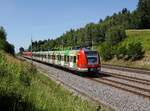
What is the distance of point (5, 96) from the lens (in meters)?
9.99

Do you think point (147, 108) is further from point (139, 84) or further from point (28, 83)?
point (139, 84)

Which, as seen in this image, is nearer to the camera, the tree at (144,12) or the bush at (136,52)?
the bush at (136,52)

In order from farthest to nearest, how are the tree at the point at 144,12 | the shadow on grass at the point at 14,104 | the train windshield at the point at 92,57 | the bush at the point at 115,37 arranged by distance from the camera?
1. the tree at the point at 144,12
2. the bush at the point at 115,37
3. the train windshield at the point at 92,57
4. the shadow on grass at the point at 14,104

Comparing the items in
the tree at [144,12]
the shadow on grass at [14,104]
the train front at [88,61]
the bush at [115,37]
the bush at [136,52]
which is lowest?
the shadow on grass at [14,104]

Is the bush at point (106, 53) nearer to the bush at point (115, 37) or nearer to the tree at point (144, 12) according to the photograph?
the bush at point (115, 37)

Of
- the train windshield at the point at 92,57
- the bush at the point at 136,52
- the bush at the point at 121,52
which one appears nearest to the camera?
the train windshield at the point at 92,57

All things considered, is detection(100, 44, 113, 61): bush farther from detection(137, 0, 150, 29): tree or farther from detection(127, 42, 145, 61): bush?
detection(137, 0, 150, 29): tree

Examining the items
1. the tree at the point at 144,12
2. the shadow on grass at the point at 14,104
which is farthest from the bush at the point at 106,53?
the shadow on grass at the point at 14,104

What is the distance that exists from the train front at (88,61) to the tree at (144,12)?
77.8 meters

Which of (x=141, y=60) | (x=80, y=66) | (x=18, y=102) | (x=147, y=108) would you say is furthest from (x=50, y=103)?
(x=141, y=60)

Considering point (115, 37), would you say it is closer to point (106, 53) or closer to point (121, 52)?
point (106, 53)

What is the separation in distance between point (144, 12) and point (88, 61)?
80153 mm

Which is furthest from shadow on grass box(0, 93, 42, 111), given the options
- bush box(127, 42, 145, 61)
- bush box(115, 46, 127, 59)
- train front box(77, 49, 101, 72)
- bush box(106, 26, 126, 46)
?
bush box(106, 26, 126, 46)

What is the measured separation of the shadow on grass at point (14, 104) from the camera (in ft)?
29.9
